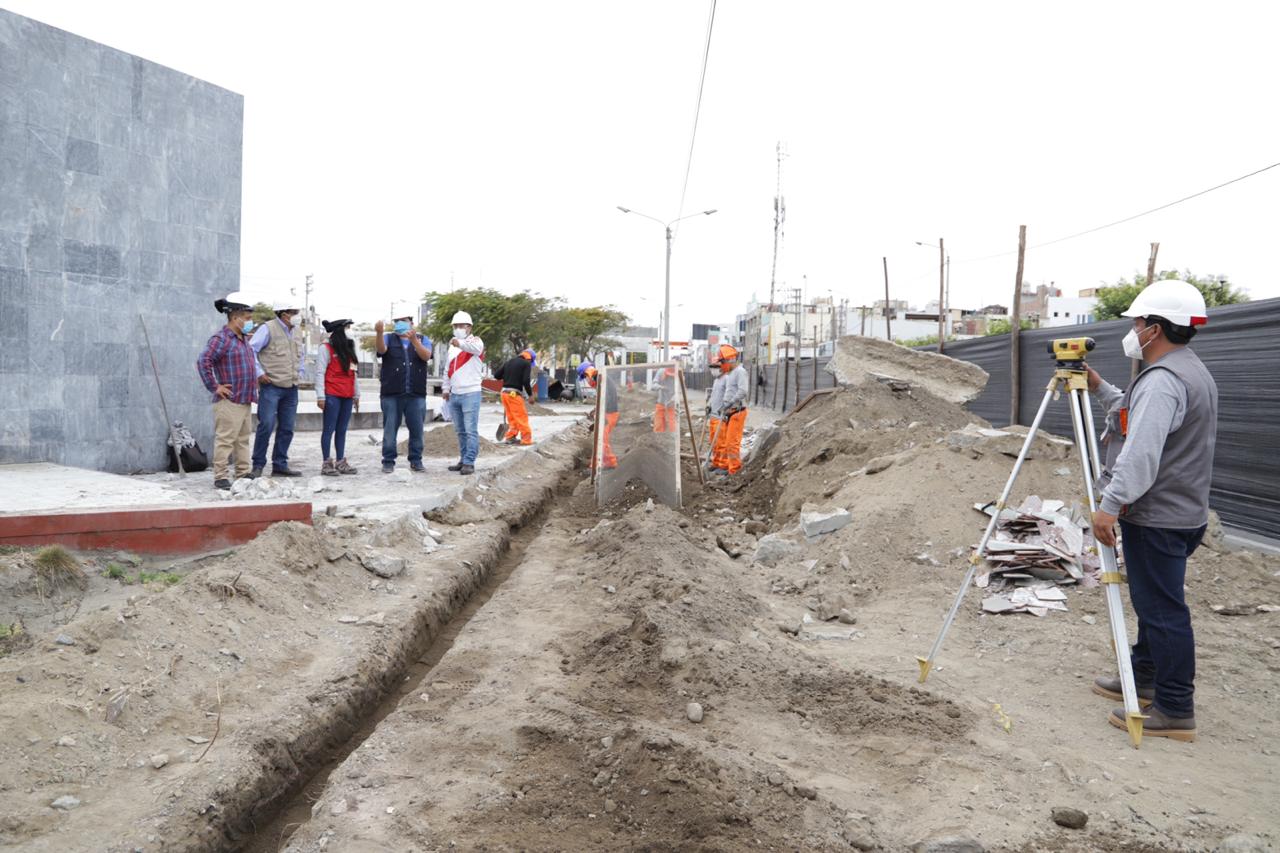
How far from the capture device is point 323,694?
4.03m

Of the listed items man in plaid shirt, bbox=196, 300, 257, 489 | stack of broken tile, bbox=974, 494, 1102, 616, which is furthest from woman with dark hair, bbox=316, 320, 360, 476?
stack of broken tile, bbox=974, 494, 1102, 616

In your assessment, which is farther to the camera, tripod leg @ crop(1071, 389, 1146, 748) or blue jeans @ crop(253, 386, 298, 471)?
blue jeans @ crop(253, 386, 298, 471)

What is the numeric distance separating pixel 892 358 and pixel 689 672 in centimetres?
1123

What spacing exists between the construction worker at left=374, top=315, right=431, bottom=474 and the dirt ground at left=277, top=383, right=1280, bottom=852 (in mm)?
3136

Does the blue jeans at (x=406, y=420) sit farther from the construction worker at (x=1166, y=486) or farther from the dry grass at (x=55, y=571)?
the construction worker at (x=1166, y=486)

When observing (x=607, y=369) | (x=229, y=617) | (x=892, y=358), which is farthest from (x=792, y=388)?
(x=229, y=617)

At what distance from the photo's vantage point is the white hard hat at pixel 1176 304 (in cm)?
361

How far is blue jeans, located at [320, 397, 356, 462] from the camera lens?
8.80 metres

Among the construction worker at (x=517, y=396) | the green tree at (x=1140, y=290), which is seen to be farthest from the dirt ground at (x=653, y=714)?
the green tree at (x=1140, y=290)

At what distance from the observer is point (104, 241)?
8609 millimetres

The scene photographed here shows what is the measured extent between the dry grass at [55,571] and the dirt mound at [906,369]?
10.9 m

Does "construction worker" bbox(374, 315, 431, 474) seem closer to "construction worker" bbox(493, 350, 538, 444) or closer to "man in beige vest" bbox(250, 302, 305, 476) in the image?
"man in beige vest" bbox(250, 302, 305, 476)

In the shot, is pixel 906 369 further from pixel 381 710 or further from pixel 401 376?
pixel 381 710

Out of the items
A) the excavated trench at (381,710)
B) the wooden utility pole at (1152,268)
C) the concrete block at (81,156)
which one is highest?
the concrete block at (81,156)
